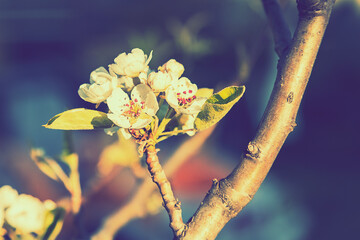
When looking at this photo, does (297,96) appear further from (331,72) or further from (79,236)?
(331,72)

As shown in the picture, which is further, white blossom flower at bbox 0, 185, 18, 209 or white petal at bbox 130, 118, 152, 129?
white blossom flower at bbox 0, 185, 18, 209

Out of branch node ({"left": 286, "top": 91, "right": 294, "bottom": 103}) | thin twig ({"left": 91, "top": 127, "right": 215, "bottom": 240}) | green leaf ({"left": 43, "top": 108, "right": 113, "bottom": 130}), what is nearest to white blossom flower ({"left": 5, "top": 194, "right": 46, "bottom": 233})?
thin twig ({"left": 91, "top": 127, "right": 215, "bottom": 240})

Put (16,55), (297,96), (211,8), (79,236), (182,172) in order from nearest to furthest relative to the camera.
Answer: (297,96) < (79,236) < (182,172) < (211,8) < (16,55)

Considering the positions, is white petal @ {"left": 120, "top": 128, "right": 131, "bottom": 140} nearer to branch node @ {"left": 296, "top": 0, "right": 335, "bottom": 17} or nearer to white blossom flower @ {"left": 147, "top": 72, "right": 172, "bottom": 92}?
white blossom flower @ {"left": 147, "top": 72, "right": 172, "bottom": 92}

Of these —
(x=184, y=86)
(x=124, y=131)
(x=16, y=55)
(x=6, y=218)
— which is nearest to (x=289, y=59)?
(x=184, y=86)

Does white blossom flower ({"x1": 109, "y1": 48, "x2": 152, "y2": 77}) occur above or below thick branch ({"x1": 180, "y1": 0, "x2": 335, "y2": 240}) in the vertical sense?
above

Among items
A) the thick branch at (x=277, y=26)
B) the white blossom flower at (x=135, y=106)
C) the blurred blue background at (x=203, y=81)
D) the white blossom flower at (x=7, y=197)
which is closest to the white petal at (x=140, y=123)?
the white blossom flower at (x=135, y=106)

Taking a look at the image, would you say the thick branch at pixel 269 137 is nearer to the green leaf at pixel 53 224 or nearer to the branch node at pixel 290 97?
the branch node at pixel 290 97
